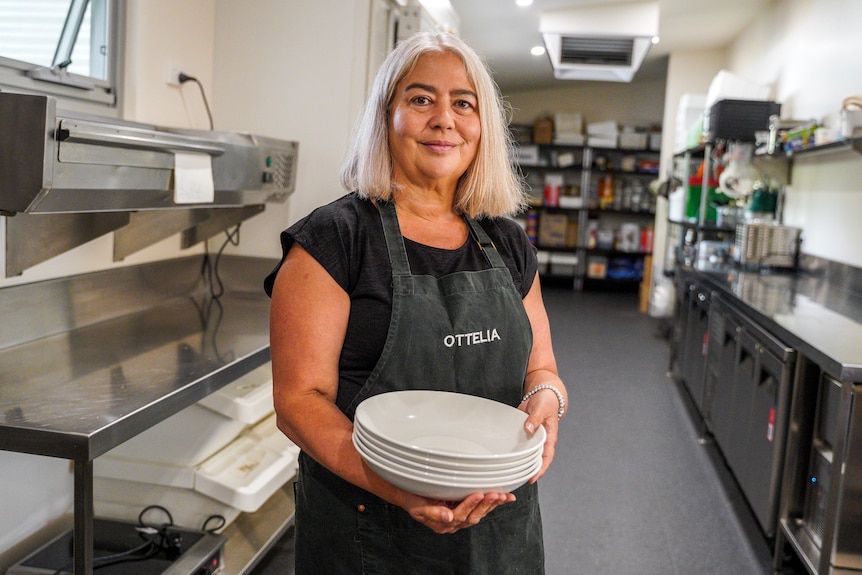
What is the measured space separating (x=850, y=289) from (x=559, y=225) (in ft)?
20.9

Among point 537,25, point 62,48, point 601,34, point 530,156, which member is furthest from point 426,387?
point 530,156

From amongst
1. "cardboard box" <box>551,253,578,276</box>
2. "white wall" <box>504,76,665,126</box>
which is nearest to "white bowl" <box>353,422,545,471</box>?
"cardboard box" <box>551,253,578,276</box>

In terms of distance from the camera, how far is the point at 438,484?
42.2 inches

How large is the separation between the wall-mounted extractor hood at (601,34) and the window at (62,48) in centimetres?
422

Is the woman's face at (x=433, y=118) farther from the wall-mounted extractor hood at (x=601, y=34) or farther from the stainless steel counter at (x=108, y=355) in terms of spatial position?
the wall-mounted extractor hood at (x=601, y=34)

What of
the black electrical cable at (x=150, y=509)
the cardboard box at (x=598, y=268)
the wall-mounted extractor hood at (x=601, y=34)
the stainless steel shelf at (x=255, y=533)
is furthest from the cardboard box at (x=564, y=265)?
the black electrical cable at (x=150, y=509)

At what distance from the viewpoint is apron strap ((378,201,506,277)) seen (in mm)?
1332

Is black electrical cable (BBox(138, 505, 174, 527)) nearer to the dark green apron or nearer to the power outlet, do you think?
the dark green apron

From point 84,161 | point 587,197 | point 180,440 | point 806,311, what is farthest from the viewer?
point 587,197

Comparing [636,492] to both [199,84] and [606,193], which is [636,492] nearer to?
[199,84]

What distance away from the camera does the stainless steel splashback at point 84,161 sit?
1652 mm

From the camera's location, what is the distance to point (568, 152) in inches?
418

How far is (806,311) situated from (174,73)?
8.98 feet

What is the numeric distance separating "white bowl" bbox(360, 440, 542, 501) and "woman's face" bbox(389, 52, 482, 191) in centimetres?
54
